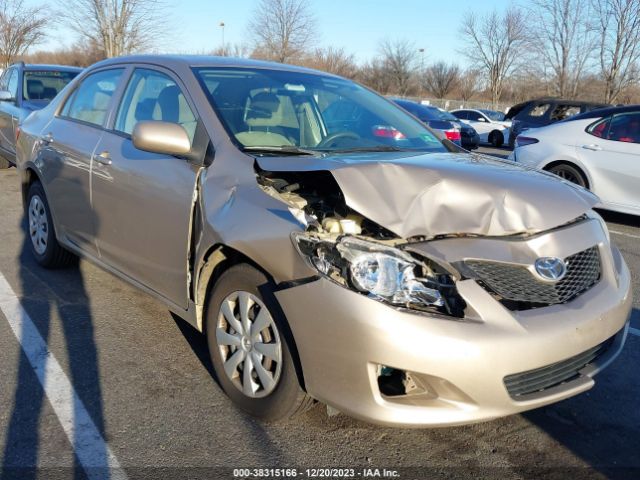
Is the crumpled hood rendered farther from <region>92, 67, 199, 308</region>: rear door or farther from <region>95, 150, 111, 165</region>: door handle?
<region>95, 150, 111, 165</region>: door handle

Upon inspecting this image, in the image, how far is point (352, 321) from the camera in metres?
2.29

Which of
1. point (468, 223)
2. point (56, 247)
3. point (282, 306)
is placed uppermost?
point (468, 223)

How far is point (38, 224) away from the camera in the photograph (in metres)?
4.98

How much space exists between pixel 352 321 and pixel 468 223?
2.28 ft

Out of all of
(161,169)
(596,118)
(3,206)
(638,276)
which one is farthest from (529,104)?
(161,169)

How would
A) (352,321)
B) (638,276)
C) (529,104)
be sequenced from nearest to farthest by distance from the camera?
1. (352,321)
2. (638,276)
3. (529,104)

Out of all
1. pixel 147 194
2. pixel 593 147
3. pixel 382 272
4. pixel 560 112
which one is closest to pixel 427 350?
pixel 382 272

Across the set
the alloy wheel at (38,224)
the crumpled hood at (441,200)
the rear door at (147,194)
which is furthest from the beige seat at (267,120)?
the alloy wheel at (38,224)

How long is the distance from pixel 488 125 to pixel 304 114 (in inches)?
810

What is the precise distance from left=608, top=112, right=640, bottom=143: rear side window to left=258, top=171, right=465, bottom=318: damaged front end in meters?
6.13

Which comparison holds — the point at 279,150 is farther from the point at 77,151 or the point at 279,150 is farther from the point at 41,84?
the point at 41,84

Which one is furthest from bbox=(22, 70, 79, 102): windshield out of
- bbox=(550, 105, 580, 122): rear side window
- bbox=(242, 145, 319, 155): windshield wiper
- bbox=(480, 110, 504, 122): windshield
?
bbox=(480, 110, 504, 122): windshield

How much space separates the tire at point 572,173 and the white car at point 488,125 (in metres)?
14.3

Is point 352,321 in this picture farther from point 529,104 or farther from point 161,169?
point 529,104
